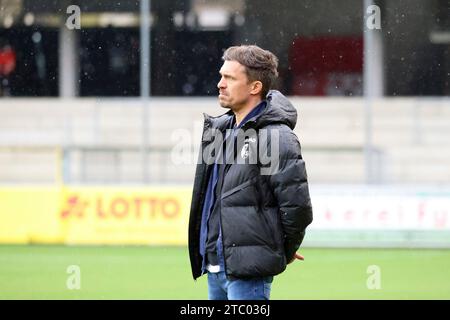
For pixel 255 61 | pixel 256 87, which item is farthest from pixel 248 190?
pixel 255 61

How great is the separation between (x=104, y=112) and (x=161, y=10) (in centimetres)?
233

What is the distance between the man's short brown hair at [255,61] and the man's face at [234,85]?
0.9 inches

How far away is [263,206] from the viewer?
5.07 m

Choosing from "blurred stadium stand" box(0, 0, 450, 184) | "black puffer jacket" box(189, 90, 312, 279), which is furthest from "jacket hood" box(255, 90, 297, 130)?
"blurred stadium stand" box(0, 0, 450, 184)

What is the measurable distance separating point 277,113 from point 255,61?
259mm

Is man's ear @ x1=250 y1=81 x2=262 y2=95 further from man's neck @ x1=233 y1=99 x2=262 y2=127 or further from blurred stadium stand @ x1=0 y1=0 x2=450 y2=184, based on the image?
blurred stadium stand @ x1=0 y1=0 x2=450 y2=184

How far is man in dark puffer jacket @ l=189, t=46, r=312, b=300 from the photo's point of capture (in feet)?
16.4

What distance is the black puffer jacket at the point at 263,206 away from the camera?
5.01 m
